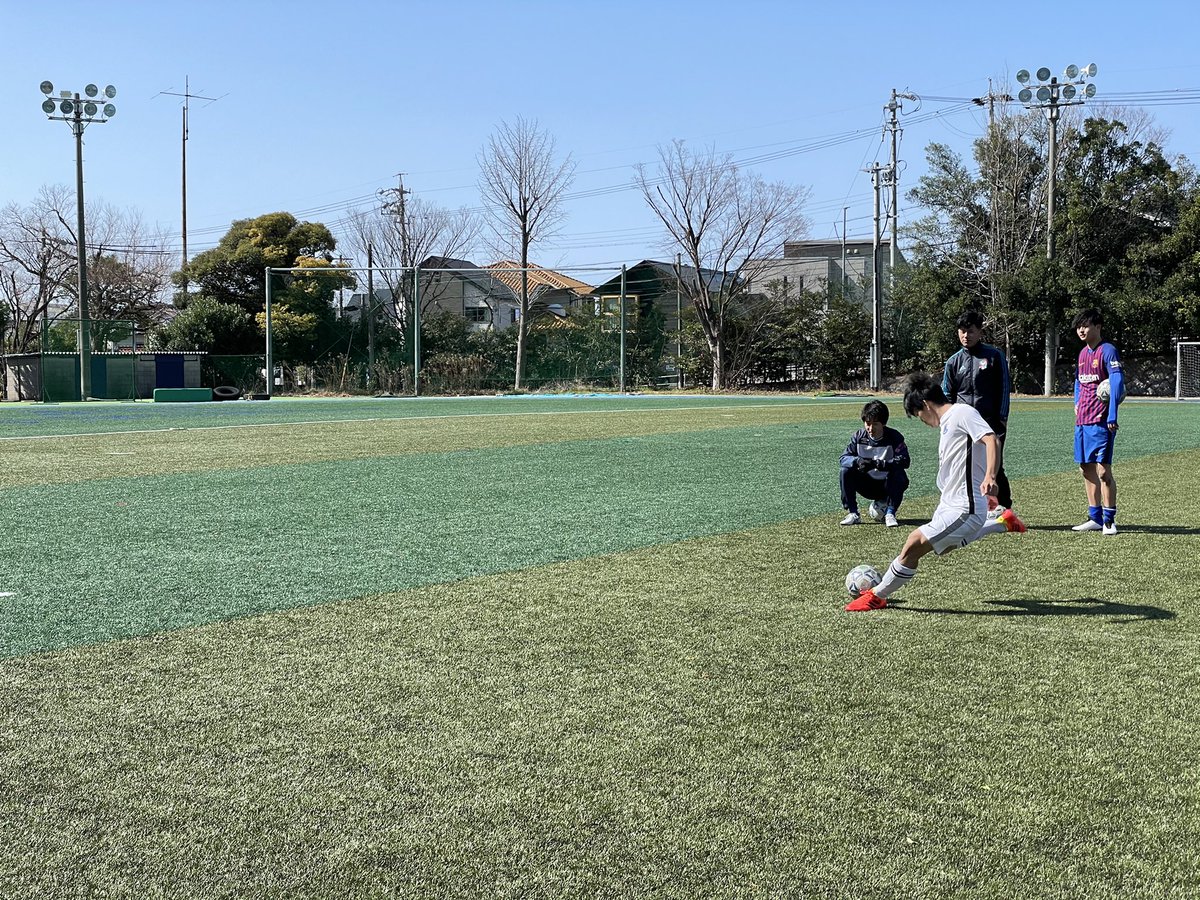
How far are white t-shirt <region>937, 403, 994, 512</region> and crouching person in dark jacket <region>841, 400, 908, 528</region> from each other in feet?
11.4

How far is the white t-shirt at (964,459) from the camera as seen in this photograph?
5.52 meters

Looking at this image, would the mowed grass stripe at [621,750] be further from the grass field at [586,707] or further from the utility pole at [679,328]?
the utility pole at [679,328]

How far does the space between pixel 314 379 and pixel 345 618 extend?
39.6m

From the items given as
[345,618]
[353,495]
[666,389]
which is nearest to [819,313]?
[666,389]

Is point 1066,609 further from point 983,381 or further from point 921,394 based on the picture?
point 983,381

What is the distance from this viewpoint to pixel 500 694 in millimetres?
4516

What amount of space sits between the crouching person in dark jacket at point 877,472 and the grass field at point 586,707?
346 mm

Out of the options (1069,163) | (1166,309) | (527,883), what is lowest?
(527,883)

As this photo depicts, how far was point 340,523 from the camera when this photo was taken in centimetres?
907

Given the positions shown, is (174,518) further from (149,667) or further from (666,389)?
(666,389)

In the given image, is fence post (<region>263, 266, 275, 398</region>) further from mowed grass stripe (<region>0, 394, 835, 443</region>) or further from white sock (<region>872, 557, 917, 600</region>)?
white sock (<region>872, 557, 917, 600</region>)

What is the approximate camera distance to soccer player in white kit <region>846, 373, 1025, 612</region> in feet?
18.1

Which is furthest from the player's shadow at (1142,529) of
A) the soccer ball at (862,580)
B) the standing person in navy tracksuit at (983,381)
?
the soccer ball at (862,580)

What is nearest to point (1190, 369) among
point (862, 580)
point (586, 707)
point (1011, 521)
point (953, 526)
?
point (1011, 521)
